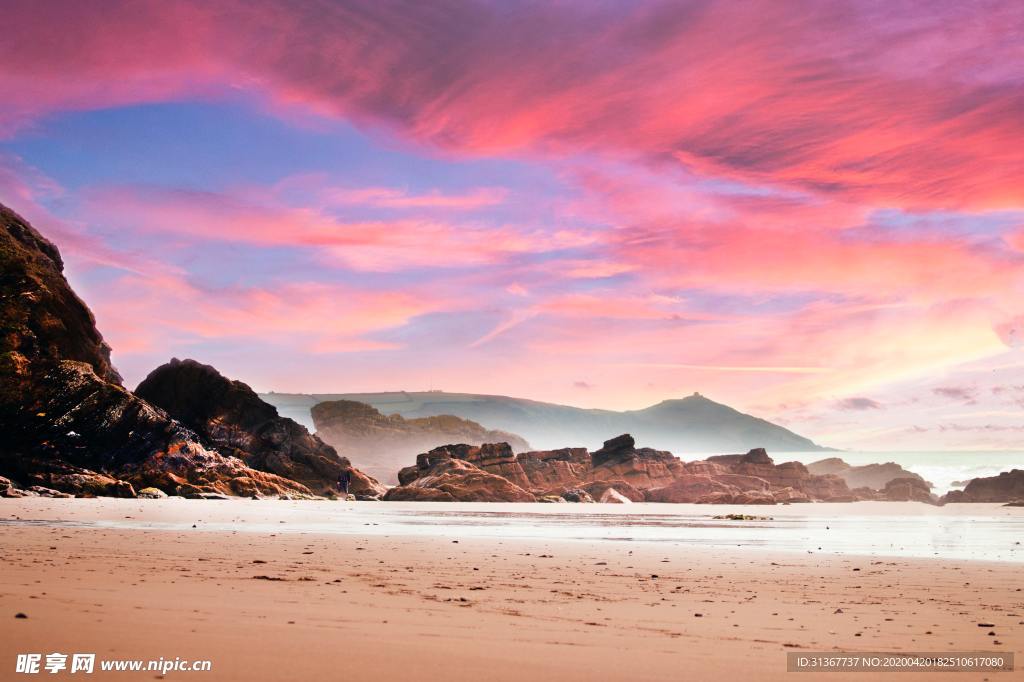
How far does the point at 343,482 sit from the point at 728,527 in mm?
36934

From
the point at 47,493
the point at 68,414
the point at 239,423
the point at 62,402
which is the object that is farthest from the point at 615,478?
the point at 47,493

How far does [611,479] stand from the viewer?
6888 cm

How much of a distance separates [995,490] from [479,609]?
61.8m

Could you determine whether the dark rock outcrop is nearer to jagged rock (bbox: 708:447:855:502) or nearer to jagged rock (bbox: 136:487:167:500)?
jagged rock (bbox: 136:487:167:500)

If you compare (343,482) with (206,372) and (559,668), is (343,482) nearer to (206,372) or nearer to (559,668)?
(206,372)

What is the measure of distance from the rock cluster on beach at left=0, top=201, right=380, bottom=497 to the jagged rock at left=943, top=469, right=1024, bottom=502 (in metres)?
49.7

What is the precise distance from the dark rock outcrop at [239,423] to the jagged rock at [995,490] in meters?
45.1

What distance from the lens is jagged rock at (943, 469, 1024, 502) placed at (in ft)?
184

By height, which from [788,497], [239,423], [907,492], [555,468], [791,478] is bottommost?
[788,497]

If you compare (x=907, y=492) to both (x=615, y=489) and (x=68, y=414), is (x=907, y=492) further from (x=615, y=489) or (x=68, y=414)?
(x=68, y=414)

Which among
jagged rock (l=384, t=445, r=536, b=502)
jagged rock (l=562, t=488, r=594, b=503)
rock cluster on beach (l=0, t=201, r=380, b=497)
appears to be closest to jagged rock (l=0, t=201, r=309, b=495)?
rock cluster on beach (l=0, t=201, r=380, b=497)

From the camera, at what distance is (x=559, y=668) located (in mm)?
5887

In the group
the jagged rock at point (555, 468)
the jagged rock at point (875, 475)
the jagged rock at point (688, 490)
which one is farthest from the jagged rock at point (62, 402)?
the jagged rock at point (875, 475)

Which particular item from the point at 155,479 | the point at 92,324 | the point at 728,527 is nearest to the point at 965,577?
the point at 728,527
